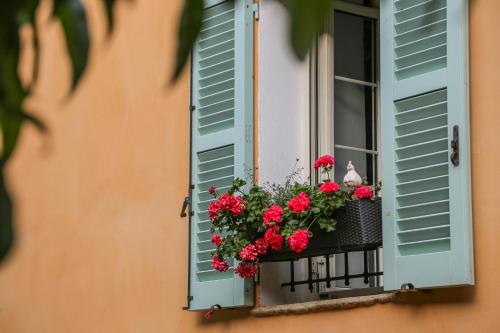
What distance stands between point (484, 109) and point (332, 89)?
4.21 feet

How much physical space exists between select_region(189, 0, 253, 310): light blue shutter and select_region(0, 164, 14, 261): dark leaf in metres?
4.24

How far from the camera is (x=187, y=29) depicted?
0.81 metres

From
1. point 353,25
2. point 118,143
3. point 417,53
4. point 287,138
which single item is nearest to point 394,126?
point 417,53

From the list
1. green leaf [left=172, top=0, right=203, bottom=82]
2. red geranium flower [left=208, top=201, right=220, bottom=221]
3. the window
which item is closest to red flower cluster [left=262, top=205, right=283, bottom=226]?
red geranium flower [left=208, top=201, right=220, bottom=221]

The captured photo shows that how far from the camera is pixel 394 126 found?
14.6 feet

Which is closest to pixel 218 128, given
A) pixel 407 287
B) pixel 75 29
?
pixel 407 287

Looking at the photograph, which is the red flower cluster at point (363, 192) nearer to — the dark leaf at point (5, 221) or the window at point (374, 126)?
the window at point (374, 126)

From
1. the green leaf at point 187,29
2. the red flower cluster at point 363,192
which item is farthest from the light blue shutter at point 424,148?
the green leaf at point 187,29

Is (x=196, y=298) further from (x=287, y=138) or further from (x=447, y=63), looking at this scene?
(x=447, y=63)

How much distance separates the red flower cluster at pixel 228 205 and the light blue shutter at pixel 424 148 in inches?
25.9

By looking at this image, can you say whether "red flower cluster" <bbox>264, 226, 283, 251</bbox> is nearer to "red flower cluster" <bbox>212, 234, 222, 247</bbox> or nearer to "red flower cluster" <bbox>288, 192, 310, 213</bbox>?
"red flower cluster" <bbox>288, 192, 310, 213</bbox>

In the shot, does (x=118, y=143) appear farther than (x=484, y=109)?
Yes

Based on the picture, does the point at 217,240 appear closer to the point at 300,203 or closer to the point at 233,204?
the point at 233,204

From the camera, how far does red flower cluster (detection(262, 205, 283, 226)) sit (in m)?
4.66
